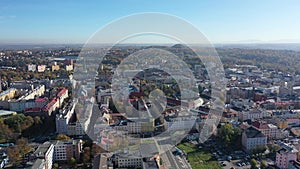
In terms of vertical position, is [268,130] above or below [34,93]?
below

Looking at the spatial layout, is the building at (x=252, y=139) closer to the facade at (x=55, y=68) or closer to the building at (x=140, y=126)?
the building at (x=140, y=126)

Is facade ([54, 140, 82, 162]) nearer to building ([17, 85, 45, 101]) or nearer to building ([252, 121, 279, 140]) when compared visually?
building ([252, 121, 279, 140])

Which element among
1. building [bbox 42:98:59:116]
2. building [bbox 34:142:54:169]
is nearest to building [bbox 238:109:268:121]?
building [bbox 34:142:54:169]

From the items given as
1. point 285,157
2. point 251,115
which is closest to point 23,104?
point 251,115

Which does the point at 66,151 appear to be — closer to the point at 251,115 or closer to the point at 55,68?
the point at 251,115

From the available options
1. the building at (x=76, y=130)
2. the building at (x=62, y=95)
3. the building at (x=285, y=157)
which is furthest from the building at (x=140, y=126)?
the building at (x=62, y=95)

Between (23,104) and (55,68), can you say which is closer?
(23,104)

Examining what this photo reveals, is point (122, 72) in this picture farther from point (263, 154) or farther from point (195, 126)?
point (263, 154)
